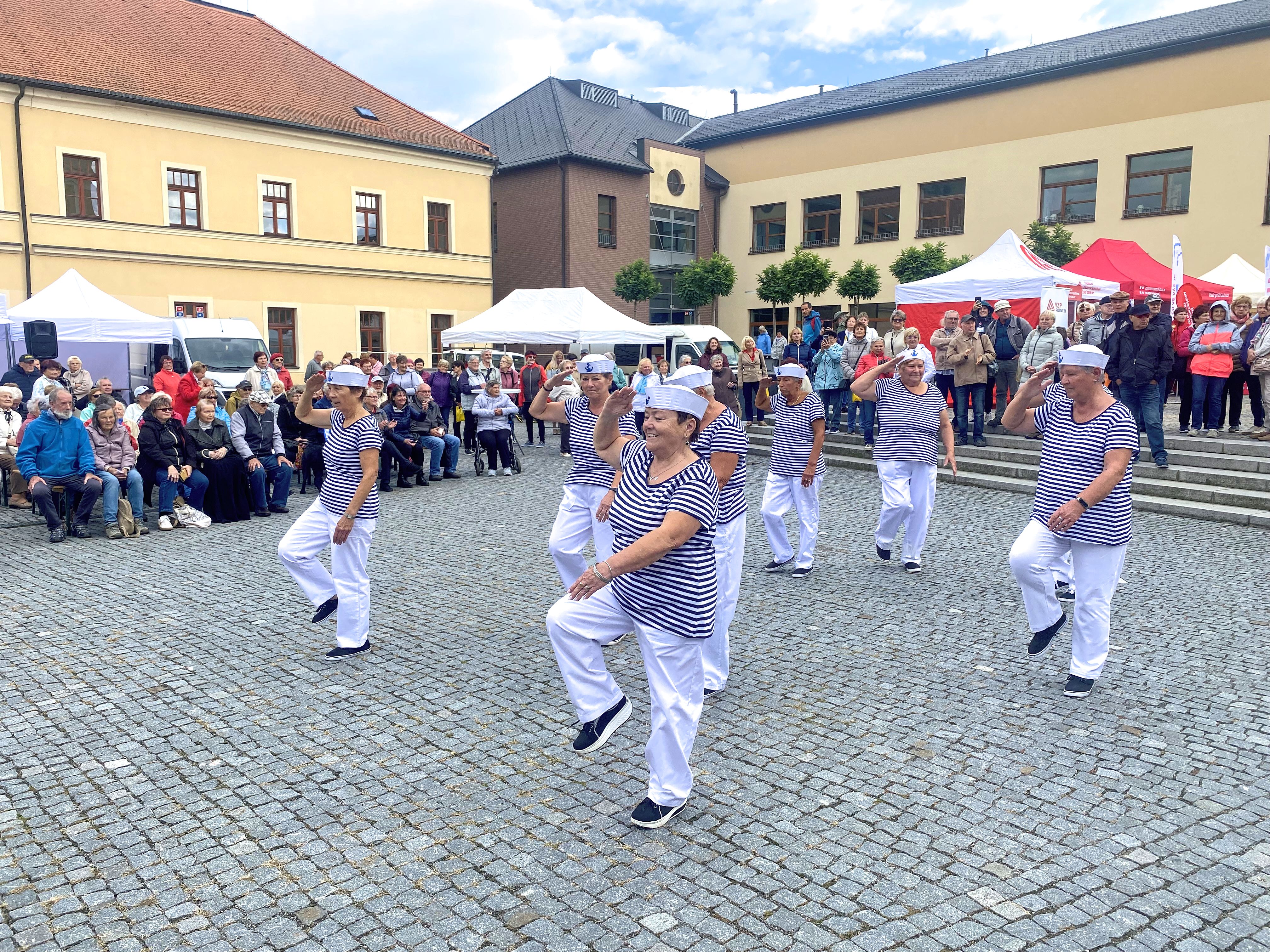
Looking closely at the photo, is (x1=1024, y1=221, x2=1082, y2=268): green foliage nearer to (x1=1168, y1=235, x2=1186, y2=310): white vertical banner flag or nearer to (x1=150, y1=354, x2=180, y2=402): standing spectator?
(x1=1168, y1=235, x2=1186, y2=310): white vertical banner flag

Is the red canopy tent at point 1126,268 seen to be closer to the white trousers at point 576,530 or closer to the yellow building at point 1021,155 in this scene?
the yellow building at point 1021,155

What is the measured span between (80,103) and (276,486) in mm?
20357

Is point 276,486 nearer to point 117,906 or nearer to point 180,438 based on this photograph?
point 180,438

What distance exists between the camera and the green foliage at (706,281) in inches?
1511

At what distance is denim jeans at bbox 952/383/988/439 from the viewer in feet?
52.6

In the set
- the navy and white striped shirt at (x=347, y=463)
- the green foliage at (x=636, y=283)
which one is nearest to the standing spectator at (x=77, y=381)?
the navy and white striped shirt at (x=347, y=463)

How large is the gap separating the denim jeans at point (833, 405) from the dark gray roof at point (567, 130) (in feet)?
77.6

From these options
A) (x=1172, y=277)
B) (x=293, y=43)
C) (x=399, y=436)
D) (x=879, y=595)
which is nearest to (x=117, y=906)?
(x=879, y=595)

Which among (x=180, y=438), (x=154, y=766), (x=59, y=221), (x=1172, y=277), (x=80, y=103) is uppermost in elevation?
(x=80, y=103)

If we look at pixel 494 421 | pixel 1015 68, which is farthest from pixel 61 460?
pixel 1015 68

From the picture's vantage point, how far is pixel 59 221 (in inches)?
1064

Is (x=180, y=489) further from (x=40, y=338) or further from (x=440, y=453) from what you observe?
(x=40, y=338)

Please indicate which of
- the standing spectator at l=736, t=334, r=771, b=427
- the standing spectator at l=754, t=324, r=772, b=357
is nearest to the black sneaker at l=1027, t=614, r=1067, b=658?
the standing spectator at l=736, t=334, r=771, b=427

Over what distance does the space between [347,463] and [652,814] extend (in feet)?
11.8
